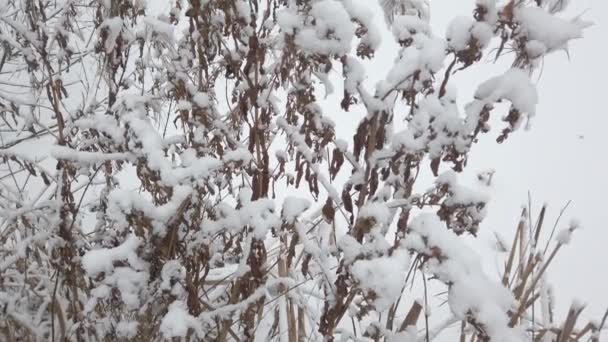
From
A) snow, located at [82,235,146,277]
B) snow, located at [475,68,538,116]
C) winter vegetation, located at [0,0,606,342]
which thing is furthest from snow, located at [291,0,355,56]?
→ snow, located at [82,235,146,277]

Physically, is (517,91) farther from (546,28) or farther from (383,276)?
(383,276)

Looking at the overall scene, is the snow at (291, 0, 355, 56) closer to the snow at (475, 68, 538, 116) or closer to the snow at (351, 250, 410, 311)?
the snow at (475, 68, 538, 116)

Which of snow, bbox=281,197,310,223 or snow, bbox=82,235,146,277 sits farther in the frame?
snow, bbox=281,197,310,223

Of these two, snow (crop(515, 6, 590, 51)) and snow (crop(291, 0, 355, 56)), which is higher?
snow (crop(291, 0, 355, 56))

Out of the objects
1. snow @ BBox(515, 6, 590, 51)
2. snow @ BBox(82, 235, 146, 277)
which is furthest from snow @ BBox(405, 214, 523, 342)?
Result: snow @ BBox(82, 235, 146, 277)

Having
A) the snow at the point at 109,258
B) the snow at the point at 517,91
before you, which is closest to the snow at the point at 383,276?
the snow at the point at 517,91

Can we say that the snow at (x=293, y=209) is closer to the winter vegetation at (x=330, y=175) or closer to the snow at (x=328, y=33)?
the winter vegetation at (x=330, y=175)

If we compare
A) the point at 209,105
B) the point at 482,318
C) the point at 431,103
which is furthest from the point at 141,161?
the point at 482,318

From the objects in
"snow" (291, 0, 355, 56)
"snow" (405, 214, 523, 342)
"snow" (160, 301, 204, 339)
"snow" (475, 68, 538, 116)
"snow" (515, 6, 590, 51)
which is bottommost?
"snow" (405, 214, 523, 342)

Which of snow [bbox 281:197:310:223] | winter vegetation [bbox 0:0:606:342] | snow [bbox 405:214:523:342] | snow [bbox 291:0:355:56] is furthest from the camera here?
snow [bbox 281:197:310:223]

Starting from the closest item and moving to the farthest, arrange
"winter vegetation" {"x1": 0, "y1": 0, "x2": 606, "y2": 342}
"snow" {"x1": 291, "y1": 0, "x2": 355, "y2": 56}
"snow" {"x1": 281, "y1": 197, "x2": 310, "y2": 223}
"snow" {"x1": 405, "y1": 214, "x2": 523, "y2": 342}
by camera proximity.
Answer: "snow" {"x1": 405, "y1": 214, "x2": 523, "y2": 342} → "winter vegetation" {"x1": 0, "y1": 0, "x2": 606, "y2": 342} → "snow" {"x1": 291, "y1": 0, "x2": 355, "y2": 56} → "snow" {"x1": 281, "y1": 197, "x2": 310, "y2": 223}

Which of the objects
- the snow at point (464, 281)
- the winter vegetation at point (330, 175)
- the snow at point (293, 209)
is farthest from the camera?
the snow at point (293, 209)

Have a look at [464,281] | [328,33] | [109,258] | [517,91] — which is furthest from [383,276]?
[109,258]

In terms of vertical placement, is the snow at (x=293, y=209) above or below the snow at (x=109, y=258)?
above
